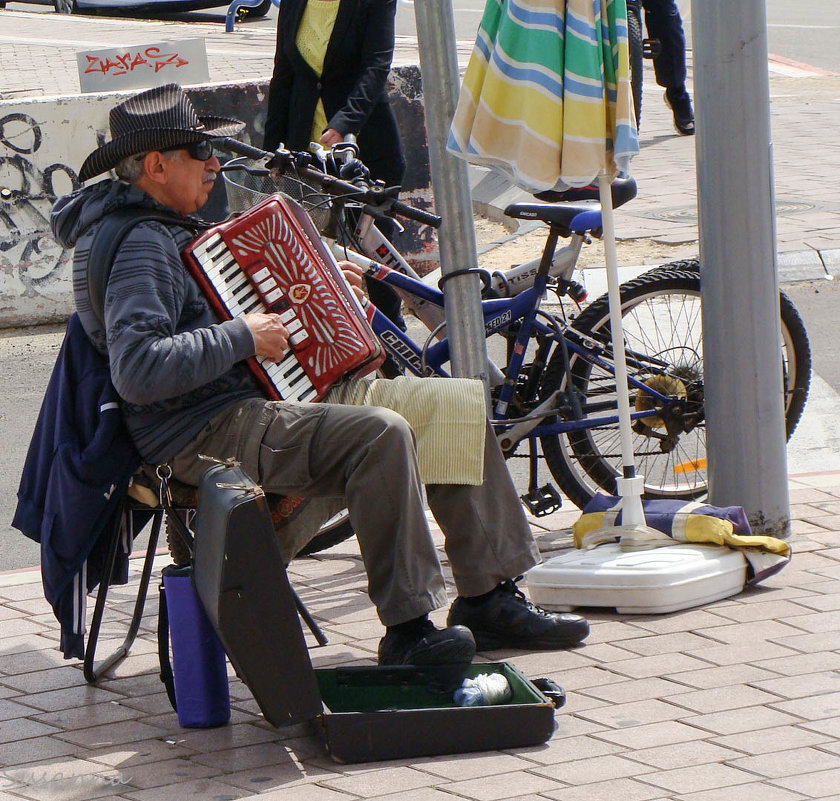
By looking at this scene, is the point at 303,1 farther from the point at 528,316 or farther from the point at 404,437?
the point at 404,437

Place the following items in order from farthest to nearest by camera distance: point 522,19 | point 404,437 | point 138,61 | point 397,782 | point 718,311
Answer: point 138,61 < point 718,311 < point 522,19 < point 404,437 < point 397,782

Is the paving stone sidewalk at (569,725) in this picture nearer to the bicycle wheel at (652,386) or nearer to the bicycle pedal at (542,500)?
the bicycle pedal at (542,500)

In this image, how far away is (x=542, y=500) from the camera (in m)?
4.59

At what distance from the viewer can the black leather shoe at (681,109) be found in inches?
460

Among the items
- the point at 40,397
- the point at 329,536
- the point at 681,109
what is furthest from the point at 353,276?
the point at 681,109

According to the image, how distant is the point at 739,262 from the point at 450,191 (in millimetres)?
918

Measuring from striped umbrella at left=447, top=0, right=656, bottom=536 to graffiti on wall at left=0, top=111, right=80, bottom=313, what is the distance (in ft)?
14.5

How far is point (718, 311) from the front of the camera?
14.2 feet

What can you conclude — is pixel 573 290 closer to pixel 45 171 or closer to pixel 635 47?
pixel 635 47

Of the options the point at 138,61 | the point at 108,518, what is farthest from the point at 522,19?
the point at 138,61

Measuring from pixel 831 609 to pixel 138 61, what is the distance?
19.7ft

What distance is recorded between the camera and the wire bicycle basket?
14.6 ft

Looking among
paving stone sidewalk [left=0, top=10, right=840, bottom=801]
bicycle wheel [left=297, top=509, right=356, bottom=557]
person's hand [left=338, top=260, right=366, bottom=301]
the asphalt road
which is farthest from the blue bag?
the asphalt road

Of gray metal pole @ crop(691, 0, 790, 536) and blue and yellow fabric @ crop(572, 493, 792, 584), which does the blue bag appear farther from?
gray metal pole @ crop(691, 0, 790, 536)
